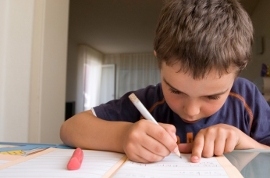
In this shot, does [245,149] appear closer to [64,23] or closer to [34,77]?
[34,77]

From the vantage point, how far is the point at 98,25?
11.9ft

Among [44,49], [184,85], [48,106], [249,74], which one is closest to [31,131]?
[48,106]

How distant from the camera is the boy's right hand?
0.41 metres

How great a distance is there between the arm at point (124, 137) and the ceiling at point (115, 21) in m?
2.38

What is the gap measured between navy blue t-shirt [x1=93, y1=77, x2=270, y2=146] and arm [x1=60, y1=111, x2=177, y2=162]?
8cm

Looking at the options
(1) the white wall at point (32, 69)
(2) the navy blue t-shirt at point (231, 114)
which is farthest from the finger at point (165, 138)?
(1) the white wall at point (32, 69)

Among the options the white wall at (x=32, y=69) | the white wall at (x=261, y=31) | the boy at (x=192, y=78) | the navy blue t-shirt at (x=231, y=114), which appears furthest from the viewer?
the white wall at (x=261, y=31)

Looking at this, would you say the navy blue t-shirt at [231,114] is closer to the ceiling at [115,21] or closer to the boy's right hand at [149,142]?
the boy's right hand at [149,142]

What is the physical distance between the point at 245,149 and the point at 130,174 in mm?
281

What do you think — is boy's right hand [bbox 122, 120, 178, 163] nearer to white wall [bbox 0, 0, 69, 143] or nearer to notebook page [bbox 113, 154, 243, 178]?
notebook page [bbox 113, 154, 243, 178]

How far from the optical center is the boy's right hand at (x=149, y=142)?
1.36 feet

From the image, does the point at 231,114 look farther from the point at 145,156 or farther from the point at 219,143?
the point at 145,156

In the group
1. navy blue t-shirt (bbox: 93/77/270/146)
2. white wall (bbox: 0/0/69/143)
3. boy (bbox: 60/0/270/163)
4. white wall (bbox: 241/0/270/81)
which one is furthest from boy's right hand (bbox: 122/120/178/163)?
white wall (bbox: 241/0/270/81)

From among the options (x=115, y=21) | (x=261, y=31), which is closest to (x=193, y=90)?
(x=261, y=31)
